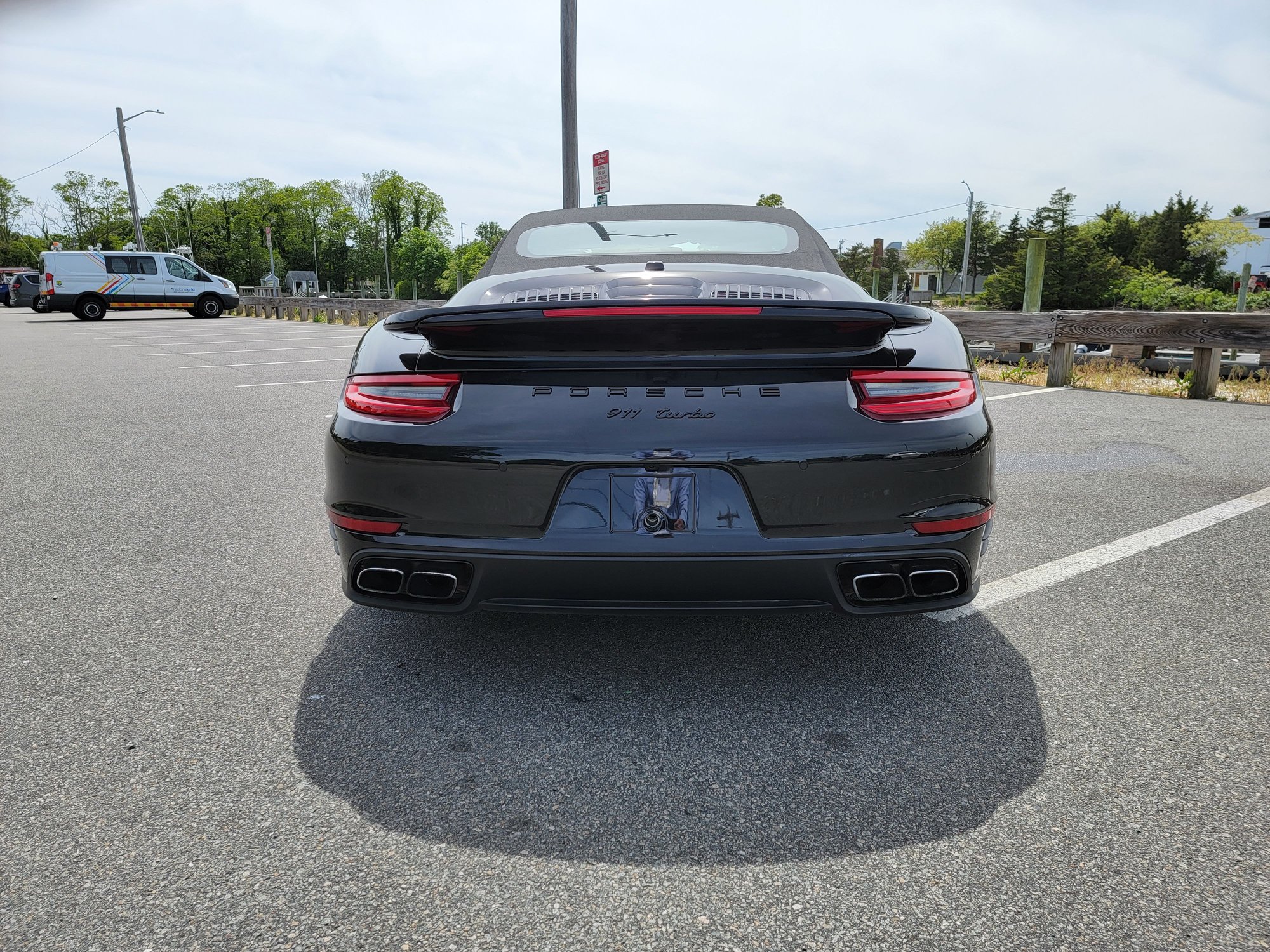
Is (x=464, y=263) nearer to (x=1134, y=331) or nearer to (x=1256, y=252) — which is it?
(x=1256, y=252)

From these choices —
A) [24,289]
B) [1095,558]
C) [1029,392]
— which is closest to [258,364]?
[1029,392]

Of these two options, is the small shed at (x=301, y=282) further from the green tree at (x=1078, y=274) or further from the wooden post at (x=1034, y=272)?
the wooden post at (x=1034, y=272)

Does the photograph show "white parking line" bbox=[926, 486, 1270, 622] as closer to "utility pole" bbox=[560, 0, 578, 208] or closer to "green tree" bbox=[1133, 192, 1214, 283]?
"utility pole" bbox=[560, 0, 578, 208]

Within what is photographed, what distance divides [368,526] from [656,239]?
1875mm

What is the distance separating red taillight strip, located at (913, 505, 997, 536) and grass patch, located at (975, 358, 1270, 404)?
318 inches

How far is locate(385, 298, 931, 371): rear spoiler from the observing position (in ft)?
7.07

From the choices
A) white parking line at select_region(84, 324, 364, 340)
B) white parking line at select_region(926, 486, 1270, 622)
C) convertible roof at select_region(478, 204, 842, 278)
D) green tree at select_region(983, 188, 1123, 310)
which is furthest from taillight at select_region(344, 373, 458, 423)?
green tree at select_region(983, 188, 1123, 310)

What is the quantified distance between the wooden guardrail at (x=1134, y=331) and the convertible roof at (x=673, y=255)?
20.2ft

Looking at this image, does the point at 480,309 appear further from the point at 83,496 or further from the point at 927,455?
the point at 83,496

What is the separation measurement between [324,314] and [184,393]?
842 inches

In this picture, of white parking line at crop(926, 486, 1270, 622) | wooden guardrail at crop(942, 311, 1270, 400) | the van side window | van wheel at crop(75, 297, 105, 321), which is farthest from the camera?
the van side window

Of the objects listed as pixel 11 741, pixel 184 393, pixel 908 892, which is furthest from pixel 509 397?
pixel 184 393

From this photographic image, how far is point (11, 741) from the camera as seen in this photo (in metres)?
2.25

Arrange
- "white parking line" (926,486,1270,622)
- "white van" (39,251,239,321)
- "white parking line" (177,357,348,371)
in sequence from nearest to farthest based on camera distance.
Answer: "white parking line" (926,486,1270,622), "white parking line" (177,357,348,371), "white van" (39,251,239,321)
